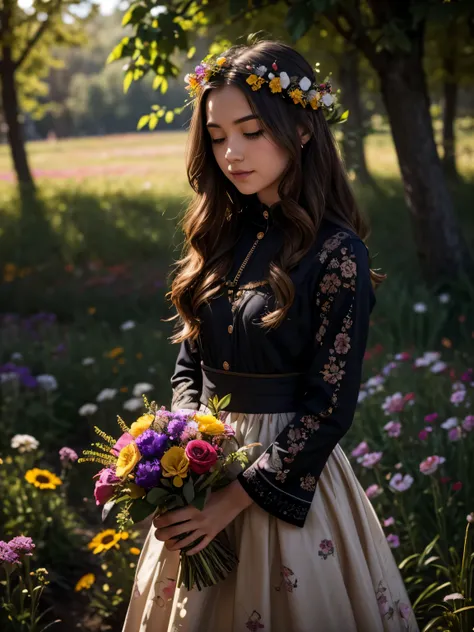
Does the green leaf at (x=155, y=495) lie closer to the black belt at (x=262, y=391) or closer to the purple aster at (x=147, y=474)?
the purple aster at (x=147, y=474)

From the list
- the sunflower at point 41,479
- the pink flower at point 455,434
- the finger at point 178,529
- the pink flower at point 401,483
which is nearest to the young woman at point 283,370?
the finger at point 178,529

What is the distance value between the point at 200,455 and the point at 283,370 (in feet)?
1.13

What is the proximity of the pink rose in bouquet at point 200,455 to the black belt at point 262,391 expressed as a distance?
246mm

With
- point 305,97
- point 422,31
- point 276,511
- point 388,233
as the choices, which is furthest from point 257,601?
point 388,233

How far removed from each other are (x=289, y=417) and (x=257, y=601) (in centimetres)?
46

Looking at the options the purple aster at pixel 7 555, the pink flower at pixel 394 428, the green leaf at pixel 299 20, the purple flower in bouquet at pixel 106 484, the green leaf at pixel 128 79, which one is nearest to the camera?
the purple flower in bouquet at pixel 106 484

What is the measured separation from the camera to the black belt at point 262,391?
199cm

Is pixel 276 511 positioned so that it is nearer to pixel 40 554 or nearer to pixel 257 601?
pixel 257 601

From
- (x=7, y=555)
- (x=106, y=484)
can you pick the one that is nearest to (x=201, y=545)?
(x=106, y=484)

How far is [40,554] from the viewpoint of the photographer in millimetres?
3188

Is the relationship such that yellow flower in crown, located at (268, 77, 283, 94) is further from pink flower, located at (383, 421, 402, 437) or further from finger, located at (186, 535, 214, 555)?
pink flower, located at (383, 421, 402, 437)

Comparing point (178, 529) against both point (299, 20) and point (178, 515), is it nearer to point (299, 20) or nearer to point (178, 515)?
point (178, 515)

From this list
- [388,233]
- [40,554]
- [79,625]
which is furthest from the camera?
[388,233]

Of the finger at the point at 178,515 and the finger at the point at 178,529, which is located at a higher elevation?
the finger at the point at 178,515
